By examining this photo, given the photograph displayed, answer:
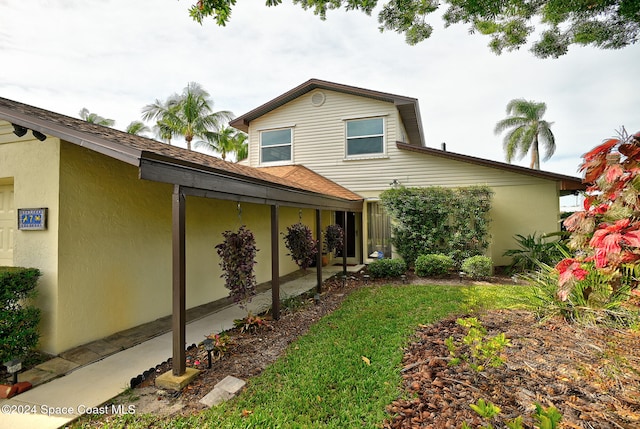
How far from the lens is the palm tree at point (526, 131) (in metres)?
25.7

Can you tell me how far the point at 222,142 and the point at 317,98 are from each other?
17.7 m

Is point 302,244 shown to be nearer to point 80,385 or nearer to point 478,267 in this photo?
point 80,385

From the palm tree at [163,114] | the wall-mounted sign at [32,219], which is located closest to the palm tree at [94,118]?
the palm tree at [163,114]

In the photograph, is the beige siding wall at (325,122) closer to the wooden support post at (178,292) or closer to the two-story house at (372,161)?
the two-story house at (372,161)

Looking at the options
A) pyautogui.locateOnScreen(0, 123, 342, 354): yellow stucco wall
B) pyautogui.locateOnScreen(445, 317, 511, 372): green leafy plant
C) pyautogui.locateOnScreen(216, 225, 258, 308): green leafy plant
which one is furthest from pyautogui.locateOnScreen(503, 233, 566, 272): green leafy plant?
pyautogui.locateOnScreen(0, 123, 342, 354): yellow stucco wall

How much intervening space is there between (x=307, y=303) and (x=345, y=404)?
364 centimetres

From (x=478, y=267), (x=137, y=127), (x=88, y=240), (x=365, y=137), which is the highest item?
(x=137, y=127)

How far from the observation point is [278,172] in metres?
11.0

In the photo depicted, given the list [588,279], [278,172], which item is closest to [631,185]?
[588,279]

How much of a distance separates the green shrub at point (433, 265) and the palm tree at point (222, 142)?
23.2 metres

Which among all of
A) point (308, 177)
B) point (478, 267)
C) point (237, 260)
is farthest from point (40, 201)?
point (478, 267)

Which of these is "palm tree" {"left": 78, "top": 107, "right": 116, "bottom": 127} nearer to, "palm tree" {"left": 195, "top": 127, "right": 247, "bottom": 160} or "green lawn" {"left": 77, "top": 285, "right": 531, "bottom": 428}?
"palm tree" {"left": 195, "top": 127, "right": 247, "bottom": 160}

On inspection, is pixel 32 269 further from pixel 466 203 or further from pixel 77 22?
pixel 466 203

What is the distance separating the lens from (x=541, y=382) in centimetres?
256
